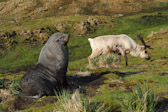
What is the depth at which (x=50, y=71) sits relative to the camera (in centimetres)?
1157

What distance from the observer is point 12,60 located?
39938 mm

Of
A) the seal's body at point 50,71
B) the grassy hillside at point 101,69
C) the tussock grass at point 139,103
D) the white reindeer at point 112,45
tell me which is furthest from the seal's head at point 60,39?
the white reindeer at point 112,45

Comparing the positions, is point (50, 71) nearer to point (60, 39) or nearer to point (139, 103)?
point (60, 39)

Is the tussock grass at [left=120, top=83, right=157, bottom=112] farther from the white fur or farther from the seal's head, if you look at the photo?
the white fur

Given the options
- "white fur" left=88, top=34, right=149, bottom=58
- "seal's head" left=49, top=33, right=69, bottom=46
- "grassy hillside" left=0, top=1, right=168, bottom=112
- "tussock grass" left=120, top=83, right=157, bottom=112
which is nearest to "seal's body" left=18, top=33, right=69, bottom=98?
"seal's head" left=49, top=33, right=69, bottom=46

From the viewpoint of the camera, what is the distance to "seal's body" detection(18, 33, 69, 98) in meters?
11.1

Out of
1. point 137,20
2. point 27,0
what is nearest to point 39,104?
point 137,20

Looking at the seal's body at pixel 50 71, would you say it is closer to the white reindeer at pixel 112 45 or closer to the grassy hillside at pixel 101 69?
the grassy hillside at pixel 101 69

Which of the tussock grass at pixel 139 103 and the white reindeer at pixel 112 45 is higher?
the tussock grass at pixel 139 103

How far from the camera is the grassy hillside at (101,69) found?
31.7 feet

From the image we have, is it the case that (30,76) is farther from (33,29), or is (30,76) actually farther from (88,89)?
(33,29)

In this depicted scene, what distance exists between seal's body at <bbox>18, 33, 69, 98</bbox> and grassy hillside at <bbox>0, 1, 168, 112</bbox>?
0.73 m

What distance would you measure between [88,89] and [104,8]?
243 feet

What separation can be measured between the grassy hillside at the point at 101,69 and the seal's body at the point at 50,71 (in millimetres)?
733
